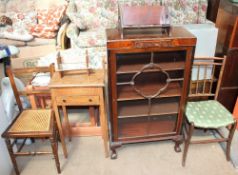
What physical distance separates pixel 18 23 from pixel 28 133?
8.02ft

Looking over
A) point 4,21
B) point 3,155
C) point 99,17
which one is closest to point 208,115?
point 3,155

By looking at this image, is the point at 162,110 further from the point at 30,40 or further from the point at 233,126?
the point at 30,40

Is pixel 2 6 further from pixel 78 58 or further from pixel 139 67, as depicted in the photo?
pixel 139 67

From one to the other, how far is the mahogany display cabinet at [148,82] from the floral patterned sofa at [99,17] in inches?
46.2

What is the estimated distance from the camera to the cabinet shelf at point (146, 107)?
1.76 metres

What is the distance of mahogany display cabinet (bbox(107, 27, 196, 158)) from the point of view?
145 centimetres

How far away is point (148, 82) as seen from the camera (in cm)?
178

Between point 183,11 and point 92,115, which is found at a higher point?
point 183,11

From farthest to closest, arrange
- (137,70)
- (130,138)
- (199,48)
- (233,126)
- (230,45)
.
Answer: (199,48), (230,45), (130,138), (233,126), (137,70)

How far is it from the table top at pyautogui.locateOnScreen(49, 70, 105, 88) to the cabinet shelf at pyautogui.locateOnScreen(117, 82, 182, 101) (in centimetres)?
18

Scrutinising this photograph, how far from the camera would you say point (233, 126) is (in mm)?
1694

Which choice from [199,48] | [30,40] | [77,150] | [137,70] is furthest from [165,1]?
[77,150]

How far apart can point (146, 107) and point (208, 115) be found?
1.63 feet

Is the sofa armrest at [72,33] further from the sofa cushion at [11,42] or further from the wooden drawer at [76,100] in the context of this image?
the wooden drawer at [76,100]
